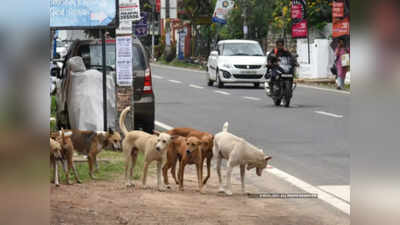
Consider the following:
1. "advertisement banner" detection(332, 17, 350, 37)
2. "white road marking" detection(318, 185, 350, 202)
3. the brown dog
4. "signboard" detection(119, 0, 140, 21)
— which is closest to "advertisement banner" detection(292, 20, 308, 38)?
"advertisement banner" detection(332, 17, 350, 37)

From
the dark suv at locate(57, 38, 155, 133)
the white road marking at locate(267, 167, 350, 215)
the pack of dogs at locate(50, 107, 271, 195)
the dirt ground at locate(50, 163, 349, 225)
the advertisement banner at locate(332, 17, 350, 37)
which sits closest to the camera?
the dirt ground at locate(50, 163, 349, 225)

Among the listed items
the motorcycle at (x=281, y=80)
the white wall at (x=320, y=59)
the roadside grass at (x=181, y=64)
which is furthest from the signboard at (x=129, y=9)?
the roadside grass at (x=181, y=64)

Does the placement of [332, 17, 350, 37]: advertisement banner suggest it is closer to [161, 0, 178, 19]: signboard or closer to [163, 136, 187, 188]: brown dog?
[161, 0, 178, 19]: signboard

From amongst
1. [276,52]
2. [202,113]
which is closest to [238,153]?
[202,113]

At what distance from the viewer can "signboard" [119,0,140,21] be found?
510 inches

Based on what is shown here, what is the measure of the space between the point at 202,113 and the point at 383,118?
16.9 meters

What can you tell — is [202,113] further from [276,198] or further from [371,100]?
[371,100]

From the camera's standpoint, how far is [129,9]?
511 inches

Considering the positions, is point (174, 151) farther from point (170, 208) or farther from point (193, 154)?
point (170, 208)

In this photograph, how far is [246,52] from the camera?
33.8 m

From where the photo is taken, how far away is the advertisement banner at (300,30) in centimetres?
3878

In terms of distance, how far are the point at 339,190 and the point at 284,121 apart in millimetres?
8941

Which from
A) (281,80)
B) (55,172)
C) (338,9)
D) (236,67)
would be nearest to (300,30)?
(338,9)

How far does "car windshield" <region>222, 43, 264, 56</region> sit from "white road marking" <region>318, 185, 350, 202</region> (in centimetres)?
2328
